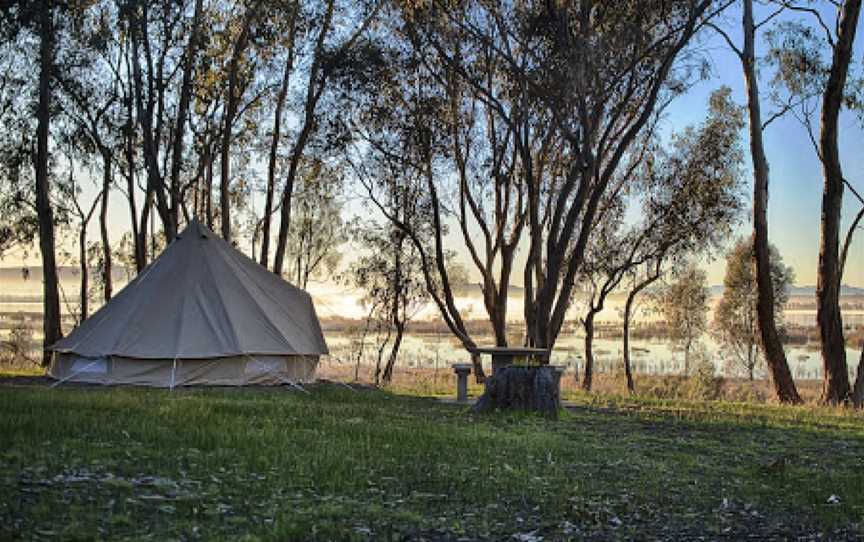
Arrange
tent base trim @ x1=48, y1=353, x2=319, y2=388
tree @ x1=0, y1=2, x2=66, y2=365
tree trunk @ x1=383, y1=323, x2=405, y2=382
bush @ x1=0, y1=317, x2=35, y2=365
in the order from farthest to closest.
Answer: tree trunk @ x1=383, y1=323, x2=405, y2=382, bush @ x1=0, y1=317, x2=35, y2=365, tree @ x1=0, y1=2, x2=66, y2=365, tent base trim @ x1=48, y1=353, x2=319, y2=388

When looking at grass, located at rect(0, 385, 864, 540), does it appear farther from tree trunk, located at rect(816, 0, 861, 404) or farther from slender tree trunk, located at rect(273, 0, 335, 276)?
slender tree trunk, located at rect(273, 0, 335, 276)

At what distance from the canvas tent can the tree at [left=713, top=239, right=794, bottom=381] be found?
83.3ft

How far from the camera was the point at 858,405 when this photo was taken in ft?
66.1

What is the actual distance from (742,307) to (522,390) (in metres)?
28.9

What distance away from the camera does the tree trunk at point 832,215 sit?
66.7 ft

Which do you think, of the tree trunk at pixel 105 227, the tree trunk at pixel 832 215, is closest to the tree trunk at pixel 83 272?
the tree trunk at pixel 105 227

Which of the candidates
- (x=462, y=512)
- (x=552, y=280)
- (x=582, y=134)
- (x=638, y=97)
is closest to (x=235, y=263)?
(x=552, y=280)

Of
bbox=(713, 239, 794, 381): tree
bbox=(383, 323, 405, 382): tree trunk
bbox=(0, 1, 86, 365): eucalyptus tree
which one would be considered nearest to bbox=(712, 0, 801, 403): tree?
bbox=(383, 323, 405, 382): tree trunk

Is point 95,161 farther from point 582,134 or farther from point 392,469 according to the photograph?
point 392,469

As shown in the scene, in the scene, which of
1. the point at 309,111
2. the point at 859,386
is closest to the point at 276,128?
the point at 309,111

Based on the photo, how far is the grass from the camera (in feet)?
19.2

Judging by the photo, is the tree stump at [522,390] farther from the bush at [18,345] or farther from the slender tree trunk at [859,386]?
the bush at [18,345]

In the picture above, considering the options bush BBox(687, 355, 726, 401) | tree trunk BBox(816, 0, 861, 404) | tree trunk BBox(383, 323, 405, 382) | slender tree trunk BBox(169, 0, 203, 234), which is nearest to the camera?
tree trunk BBox(816, 0, 861, 404)

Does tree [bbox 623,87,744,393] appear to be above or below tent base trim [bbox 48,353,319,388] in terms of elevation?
above
